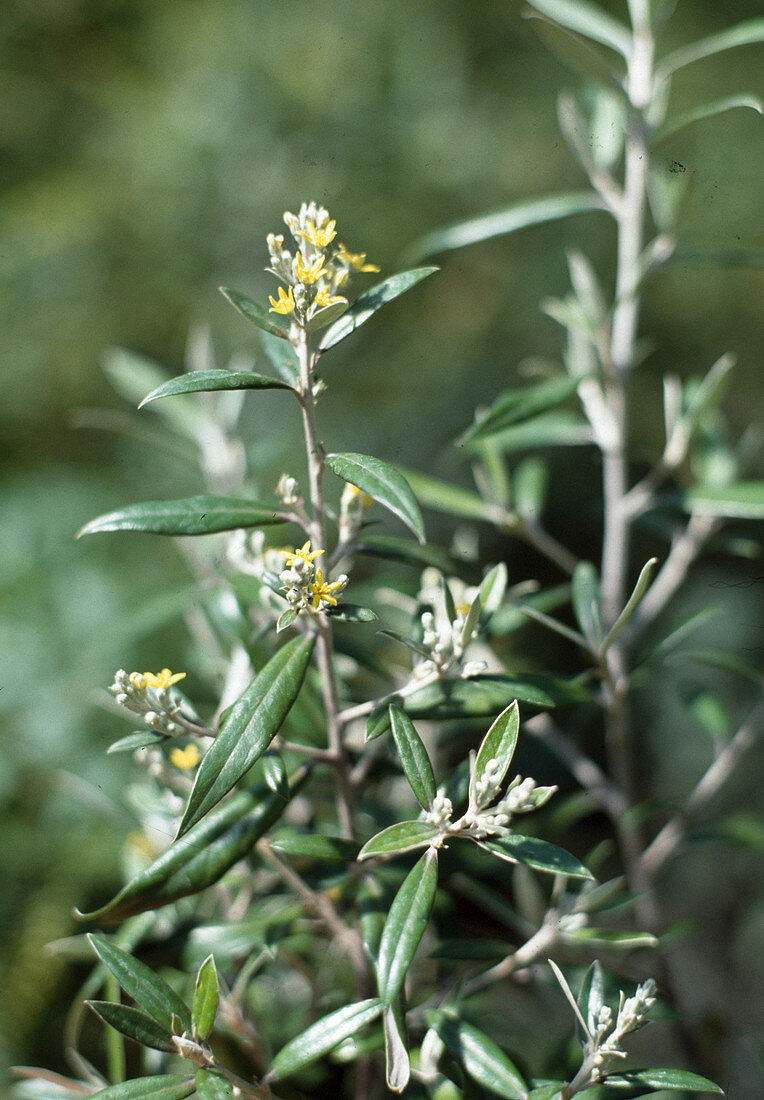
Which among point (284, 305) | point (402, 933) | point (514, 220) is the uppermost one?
point (514, 220)

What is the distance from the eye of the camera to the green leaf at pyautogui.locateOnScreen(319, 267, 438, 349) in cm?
42

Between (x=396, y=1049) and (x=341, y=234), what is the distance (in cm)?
132

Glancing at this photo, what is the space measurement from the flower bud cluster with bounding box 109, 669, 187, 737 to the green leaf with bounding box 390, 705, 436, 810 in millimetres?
117

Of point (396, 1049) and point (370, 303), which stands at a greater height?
point (370, 303)

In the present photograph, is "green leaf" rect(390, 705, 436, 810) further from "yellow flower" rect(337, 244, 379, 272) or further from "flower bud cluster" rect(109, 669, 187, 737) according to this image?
"yellow flower" rect(337, 244, 379, 272)

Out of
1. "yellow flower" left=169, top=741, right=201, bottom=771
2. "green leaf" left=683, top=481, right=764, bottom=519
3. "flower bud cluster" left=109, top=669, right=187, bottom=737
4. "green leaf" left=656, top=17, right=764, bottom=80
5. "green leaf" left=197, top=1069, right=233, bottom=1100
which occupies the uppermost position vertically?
"green leaf" left=656, top=17, right=764, bottom=80

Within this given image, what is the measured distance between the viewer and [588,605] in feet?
1.90

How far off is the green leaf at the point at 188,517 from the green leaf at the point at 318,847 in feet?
0.60

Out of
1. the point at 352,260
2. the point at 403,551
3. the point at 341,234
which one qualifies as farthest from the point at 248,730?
the point at 341,234

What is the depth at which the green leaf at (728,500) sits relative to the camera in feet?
1.98

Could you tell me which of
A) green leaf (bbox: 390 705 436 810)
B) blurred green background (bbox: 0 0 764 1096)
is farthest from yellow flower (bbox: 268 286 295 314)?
blurred green background (bbox: 0 0 764 1096)

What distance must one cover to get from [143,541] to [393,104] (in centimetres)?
94

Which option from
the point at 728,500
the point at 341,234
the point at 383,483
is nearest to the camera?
the point at 383,483

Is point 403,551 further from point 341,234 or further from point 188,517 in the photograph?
point 341,234
